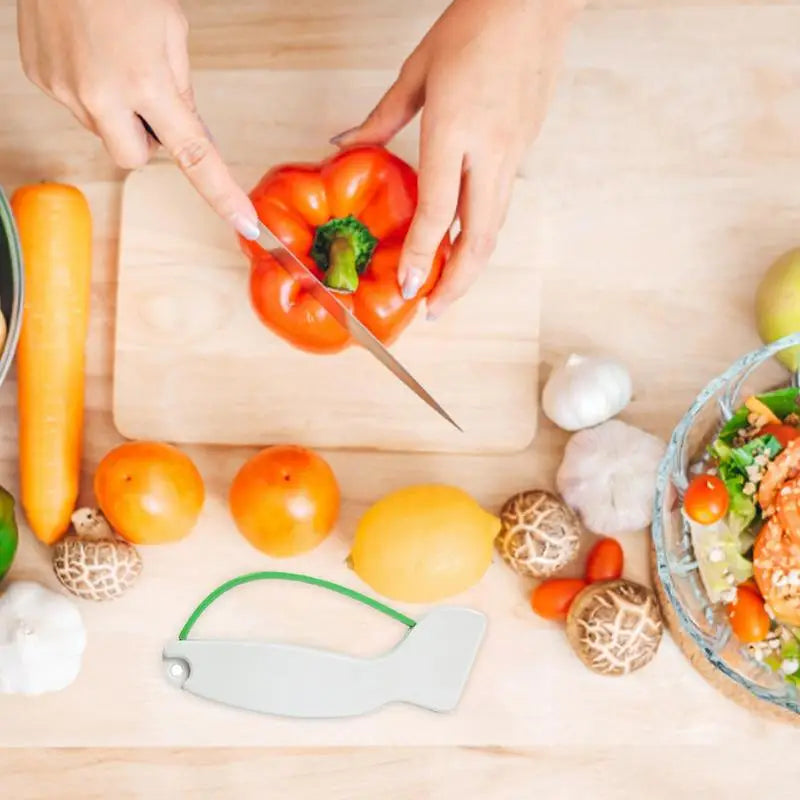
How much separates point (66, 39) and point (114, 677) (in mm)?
589

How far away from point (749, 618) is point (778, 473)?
0.13m

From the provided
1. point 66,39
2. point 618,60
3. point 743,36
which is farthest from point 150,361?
point 743,36

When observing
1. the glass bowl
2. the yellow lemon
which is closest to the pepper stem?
the yellow lemon

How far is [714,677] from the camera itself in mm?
982

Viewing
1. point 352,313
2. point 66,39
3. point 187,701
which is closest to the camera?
point 66,39

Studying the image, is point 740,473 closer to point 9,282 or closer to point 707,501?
point 707,501

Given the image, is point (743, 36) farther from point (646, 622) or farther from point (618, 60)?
point (646, 622)

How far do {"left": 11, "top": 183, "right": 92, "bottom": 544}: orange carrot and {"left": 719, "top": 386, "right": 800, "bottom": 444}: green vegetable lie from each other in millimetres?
624

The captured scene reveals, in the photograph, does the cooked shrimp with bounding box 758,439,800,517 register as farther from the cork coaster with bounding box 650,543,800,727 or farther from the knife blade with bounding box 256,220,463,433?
the knife blade with bounding box 256,220,463,433

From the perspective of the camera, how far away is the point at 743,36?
1050mm

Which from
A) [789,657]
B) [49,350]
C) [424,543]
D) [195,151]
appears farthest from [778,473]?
[49,350]

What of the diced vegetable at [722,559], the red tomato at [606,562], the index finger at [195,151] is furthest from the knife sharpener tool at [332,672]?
the index finger at [195,151]

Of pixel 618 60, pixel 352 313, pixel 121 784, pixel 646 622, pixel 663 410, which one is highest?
pixel 618 60

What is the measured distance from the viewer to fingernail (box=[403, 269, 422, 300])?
87cm
